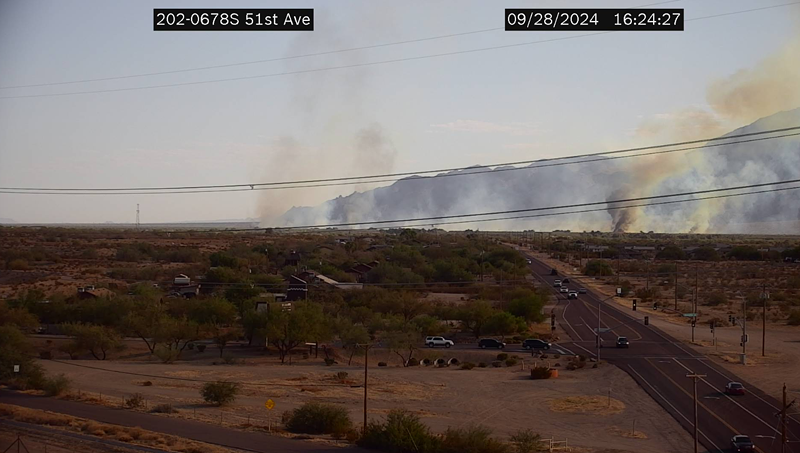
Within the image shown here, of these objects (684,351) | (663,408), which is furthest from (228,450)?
(684,351)

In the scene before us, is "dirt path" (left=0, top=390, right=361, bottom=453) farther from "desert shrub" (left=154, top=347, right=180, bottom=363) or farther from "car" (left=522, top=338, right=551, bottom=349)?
"car" (left=522, top=338, right=551, bottom=349)

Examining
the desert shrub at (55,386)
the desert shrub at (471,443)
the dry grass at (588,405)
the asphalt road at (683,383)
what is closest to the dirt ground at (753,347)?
the asphalt road at (683,383)

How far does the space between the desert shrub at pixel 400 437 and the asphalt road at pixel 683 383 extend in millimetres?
10681

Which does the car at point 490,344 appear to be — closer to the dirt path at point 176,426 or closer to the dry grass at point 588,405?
the dry grass at point 588,405

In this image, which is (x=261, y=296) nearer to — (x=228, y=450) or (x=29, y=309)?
(x=29, y=309)

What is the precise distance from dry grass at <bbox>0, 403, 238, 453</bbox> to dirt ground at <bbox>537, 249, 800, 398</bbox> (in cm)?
2926

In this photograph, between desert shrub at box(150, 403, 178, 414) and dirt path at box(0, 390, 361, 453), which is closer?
dirt path at box(0, 390, 361, 453)

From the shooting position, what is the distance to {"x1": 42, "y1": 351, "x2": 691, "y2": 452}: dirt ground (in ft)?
112

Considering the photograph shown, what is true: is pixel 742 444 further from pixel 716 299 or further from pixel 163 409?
pixel 716 299

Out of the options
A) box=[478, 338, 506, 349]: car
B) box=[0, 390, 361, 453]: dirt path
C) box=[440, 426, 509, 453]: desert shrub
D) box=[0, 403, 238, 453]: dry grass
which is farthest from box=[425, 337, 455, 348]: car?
box=[0, 403, 238, 453]: dry grass

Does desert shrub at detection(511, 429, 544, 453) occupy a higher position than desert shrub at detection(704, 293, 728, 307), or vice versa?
desert shrub at detection(704, 293, 728, 307)

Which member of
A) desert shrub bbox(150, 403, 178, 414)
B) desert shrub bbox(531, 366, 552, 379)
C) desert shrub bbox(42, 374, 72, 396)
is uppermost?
desert shrub bbox(42, 374, 72, 396)

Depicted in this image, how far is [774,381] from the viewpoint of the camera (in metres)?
44.3

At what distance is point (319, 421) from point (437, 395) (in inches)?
418
